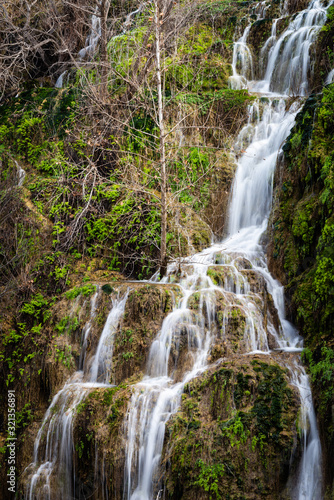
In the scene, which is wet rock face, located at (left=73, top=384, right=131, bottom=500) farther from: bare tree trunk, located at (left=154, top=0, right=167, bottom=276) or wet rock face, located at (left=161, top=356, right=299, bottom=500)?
bare tree trunk, located at (left=154, top=0, right=167, bottom=276)

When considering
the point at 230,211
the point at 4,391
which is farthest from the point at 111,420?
the point at 230,211

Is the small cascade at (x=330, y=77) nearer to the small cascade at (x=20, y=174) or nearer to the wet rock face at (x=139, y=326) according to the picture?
the wet rock face at (x=139, y=326)

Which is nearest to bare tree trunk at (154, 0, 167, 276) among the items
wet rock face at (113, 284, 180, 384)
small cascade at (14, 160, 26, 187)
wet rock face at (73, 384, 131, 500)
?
wet rock face at (113, 284, 180, 384)

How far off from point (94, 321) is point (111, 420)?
2062 mm

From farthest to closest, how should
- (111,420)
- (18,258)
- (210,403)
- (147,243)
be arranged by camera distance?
(18,258)
(147,243)
(111,420)
(210,403)

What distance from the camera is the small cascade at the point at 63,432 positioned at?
21.4 feet

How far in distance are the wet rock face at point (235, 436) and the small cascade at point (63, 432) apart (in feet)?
5.85

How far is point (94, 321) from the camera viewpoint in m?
7.85

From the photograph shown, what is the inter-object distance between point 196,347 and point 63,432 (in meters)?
2.46

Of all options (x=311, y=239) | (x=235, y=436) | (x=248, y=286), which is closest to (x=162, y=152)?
(x=248, y=286)

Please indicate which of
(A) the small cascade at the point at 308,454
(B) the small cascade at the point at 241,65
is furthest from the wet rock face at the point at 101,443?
(B) the small cascade at the point at 241,65

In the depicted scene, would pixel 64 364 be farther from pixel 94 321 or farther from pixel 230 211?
pixel 230 211

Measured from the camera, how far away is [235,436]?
527 centimetres

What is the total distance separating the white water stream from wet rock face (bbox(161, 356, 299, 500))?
207 mm
